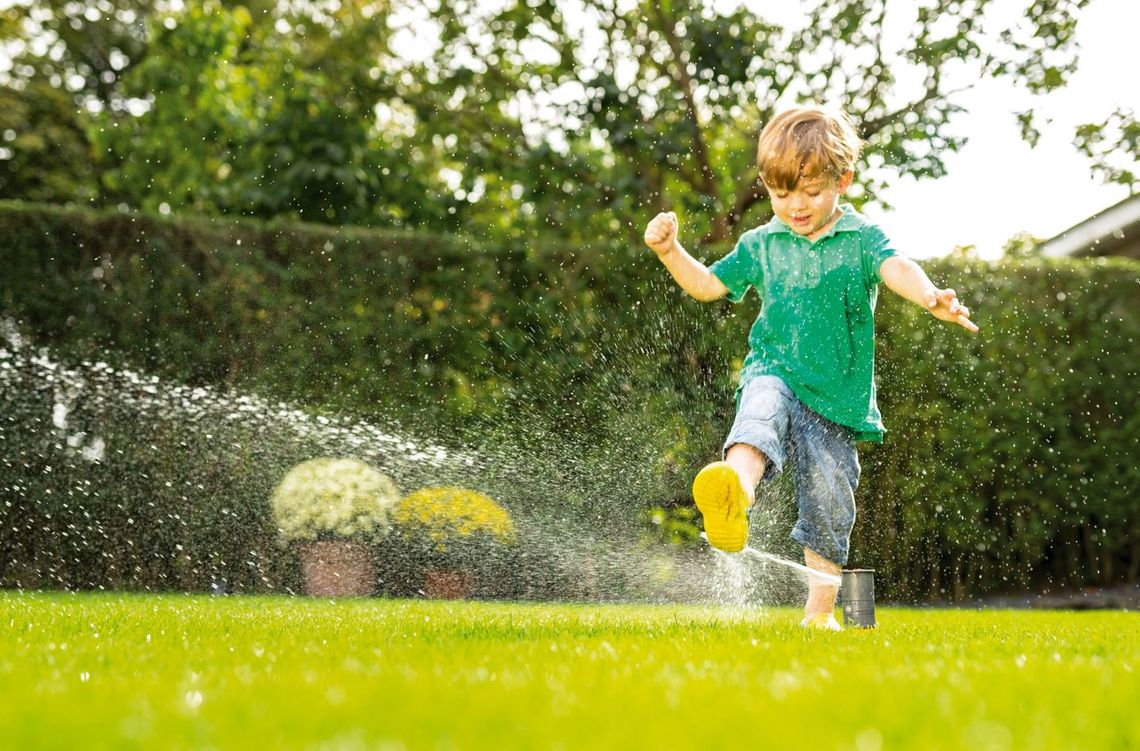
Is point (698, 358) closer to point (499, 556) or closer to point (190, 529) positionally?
point (499, 556)

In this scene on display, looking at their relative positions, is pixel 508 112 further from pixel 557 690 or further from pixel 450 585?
pixel 557 690

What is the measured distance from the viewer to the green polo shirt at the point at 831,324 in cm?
372

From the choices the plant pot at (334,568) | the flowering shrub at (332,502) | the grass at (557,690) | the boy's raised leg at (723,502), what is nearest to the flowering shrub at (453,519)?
the flowering shrub at (332,502)

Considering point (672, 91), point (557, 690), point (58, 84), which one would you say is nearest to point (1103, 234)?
point (672, 91)

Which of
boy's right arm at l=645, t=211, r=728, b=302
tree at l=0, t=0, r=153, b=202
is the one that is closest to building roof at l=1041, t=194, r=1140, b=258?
boy's right arm at l=645, t=211, r=728, b=302

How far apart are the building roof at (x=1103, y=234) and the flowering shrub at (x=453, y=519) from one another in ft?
19.6

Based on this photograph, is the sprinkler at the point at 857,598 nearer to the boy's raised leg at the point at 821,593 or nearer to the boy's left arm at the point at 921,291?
the boy's raised leg at the point at 821,593

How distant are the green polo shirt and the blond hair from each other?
0.80 feet

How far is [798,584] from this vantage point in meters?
7.10

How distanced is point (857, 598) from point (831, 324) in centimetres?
98

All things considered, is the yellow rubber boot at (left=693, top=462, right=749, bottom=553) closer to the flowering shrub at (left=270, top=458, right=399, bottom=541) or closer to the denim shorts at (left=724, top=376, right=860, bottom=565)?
the denim shorts at (left=724, top=376, right=860, bottom=565)

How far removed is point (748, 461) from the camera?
3.44m

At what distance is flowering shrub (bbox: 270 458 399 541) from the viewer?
6.62 meters

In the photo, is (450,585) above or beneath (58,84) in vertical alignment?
beneath
